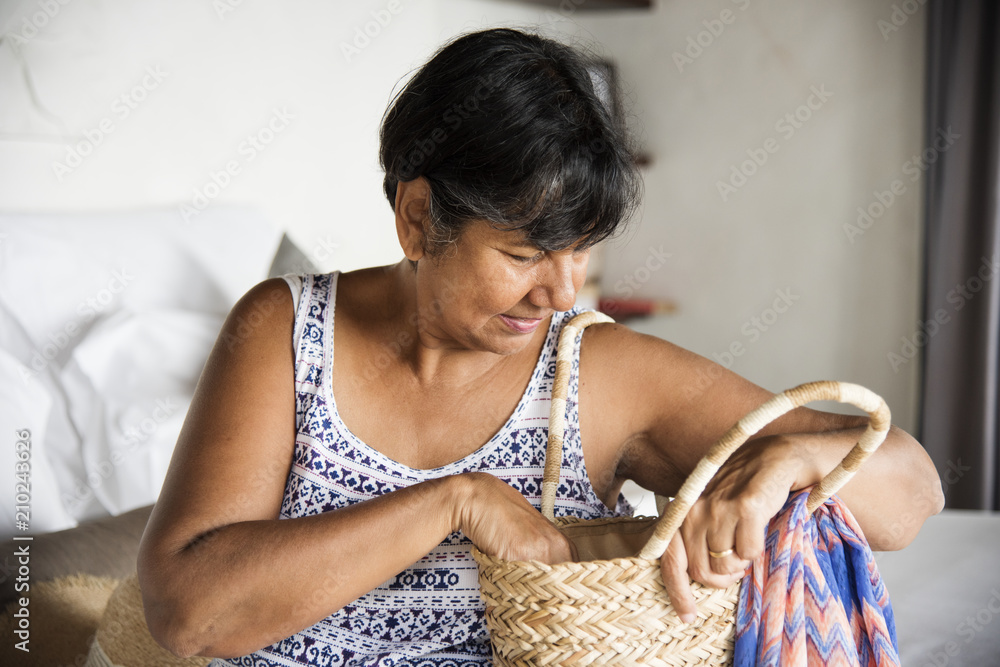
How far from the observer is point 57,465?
1.52 metres

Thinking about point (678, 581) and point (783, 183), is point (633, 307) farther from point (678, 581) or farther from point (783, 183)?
point (678, 581)

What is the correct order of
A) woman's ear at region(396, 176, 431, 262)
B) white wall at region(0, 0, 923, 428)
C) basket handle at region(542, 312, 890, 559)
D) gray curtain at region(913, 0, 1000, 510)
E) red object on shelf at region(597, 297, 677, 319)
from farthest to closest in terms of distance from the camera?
red object on shelf at region(597, 297, 677, 319)
gray curtain at region(913, 0, 1000, 510)
white wall at region(0, 0, 923, 428)
woman's ear at region(396, 176, 431, 262)
basket handle at region(542, 312, 890, 559)

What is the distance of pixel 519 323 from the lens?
91 centimetres

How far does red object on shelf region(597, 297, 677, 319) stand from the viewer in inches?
128

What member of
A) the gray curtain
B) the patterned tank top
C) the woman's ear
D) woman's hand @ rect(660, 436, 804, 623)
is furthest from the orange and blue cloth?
the gray curtain

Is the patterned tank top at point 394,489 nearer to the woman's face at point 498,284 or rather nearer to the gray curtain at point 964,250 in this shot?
the woman's face at point 498,284

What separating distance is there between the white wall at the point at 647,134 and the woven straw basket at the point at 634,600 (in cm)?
146

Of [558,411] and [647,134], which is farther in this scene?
[647,134]

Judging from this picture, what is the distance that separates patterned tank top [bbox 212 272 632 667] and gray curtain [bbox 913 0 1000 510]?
6.23 ft

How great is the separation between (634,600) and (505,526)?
147mm

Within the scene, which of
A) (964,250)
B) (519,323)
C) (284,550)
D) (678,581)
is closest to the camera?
(678,581)

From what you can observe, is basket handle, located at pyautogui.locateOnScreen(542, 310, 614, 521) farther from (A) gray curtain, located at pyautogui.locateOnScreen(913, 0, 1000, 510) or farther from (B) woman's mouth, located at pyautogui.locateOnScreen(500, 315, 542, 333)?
(A) gray curtain, located at pyautogui.locateOnScreen(913, 0, 1000, 510)

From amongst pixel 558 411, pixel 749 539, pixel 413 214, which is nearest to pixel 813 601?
pixel 749 539

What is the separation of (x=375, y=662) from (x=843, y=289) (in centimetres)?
242
